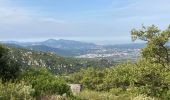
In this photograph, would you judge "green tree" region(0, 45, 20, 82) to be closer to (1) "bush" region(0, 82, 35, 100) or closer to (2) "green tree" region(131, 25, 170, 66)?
(1) "bush" region(0, 82, 35, 100)

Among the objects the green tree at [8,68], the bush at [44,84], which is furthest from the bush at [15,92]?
the green tree at [8,68]

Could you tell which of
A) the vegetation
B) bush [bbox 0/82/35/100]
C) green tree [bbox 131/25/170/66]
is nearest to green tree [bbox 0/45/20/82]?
the vegetation

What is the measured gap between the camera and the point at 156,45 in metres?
40.8

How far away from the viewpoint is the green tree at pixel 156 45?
132ft

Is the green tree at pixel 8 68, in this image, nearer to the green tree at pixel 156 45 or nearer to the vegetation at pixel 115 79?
the vegetation at pixel 115 79

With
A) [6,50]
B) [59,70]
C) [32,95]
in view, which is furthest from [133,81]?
[59,70]

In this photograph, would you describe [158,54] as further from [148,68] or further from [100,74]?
[100,74]

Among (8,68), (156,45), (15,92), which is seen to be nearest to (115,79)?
(156,45)

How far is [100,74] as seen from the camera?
8238cm

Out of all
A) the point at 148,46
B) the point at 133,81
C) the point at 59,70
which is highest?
the point at 148,46

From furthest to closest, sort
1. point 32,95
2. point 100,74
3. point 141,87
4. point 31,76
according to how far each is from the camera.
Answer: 1. point 100,74
2. point 141,87
3. point 31,76
4. point 32,95

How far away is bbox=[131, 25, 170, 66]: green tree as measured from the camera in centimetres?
4022

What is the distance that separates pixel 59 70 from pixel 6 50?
555 ft

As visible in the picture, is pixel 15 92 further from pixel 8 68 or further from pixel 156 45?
pixel 156 45
